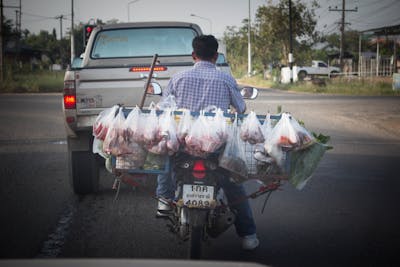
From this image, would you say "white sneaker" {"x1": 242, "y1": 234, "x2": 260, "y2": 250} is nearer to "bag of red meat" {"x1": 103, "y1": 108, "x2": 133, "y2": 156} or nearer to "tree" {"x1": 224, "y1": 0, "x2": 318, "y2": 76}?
"bag of red meat" {"x1": 103, "y1": 108, "x2": 133, "y2": 156}

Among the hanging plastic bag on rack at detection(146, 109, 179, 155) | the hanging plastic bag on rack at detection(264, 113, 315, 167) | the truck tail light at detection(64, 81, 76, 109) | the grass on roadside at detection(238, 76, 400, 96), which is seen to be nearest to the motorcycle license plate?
the hanging plastic bag on rack at detection(146, 109, 179, 155)

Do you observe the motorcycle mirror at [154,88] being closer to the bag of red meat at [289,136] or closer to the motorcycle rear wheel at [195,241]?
the bag of red meat at [289,136]

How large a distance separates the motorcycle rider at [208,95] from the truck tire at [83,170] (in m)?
2.26

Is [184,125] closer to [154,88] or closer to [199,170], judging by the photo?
[199,170]

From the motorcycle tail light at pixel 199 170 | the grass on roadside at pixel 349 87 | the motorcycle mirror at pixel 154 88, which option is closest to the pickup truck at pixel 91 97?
the motorcycle mirror at pixel 154 88

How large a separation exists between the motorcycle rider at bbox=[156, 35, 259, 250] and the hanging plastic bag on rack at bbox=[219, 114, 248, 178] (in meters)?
0.45

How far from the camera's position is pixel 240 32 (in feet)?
266

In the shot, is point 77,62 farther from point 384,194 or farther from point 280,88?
point 280,88

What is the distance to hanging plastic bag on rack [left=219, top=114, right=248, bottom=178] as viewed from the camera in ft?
13.5

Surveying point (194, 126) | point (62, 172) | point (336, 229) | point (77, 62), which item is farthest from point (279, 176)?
point (62, 172)

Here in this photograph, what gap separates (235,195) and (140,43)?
14.2 feet

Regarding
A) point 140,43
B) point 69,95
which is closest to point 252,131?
point 69,95

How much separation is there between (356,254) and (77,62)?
4.96 m

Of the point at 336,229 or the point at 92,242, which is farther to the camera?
the point at 336,229
